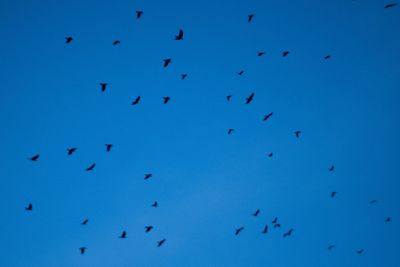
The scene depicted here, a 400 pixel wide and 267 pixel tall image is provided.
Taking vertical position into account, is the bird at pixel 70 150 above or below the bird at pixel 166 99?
below

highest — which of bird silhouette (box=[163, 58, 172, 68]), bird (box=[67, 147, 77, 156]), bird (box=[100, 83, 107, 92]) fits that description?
bird silhouette (box=[163, 58, 172, 68])

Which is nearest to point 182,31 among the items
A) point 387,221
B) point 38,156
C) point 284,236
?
point 38,156

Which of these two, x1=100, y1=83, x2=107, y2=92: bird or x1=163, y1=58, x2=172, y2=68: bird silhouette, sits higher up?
x1=163, y1=58, x2=172, y2=68: bird silhouette

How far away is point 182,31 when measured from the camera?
12.8 m

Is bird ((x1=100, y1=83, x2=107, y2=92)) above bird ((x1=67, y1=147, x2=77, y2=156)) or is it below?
above

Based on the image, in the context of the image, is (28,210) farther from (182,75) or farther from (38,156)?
(182,75)

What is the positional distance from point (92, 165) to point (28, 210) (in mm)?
3121

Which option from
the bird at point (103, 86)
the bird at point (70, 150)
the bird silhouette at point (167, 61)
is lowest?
the bird at point (70, 150)

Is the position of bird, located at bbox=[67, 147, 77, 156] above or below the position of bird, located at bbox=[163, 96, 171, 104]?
below

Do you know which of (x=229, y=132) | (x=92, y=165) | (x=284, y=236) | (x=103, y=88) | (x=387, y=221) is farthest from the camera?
(x=387, y=221)

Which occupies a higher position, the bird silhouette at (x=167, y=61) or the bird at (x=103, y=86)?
the bird silhouette at (x=167, y=61)

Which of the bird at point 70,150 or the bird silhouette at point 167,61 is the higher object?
the bird silhouette at point 167,61

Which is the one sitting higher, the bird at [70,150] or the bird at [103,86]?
the bird at [103,86]

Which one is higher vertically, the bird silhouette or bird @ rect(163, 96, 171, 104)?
the bird silhouette
